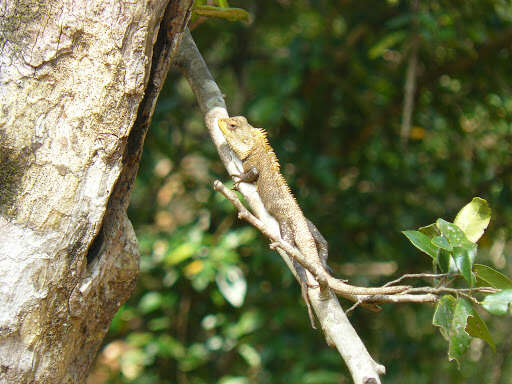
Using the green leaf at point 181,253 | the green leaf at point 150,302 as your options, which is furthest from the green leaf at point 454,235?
the green leaf at point 150,302

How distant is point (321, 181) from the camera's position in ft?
12.4

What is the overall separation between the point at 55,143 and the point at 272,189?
4.95 ft

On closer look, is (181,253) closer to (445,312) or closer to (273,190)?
(273,190)

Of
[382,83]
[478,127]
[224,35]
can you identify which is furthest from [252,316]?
[478,127]

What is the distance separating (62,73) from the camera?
4.58ft

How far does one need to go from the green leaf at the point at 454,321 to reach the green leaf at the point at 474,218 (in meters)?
0.28

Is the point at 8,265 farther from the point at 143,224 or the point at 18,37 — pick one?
the point at 143,224

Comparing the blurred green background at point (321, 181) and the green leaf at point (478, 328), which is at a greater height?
the green leaf at point (478, 328)

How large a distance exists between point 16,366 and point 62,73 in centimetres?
75

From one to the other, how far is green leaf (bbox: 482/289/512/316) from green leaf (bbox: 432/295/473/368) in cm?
5

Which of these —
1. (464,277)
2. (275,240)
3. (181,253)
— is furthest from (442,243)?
(181,253)

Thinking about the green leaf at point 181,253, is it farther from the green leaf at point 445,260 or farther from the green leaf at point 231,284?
the green leaf at point 445,260

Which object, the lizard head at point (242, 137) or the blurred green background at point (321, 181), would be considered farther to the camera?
the blurred green background at point (321, 181)

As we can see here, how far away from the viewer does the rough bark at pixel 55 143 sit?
135 centimetres
